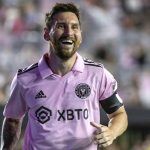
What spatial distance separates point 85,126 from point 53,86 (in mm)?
397

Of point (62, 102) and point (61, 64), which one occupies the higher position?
point (61, 64)

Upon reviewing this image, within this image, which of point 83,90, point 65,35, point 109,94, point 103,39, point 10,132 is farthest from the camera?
point 103,39

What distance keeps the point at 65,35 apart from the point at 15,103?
72 centimetres

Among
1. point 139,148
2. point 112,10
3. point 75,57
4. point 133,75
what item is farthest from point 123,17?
point 75,57

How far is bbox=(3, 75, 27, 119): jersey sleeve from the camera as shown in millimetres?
5316

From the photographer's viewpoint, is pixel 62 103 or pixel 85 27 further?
pixel 85 27

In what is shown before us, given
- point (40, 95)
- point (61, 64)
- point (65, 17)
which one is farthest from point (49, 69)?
point (65, 17)

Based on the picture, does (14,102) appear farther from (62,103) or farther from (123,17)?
(123,17)

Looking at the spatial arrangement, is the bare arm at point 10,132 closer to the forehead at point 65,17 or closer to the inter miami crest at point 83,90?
the inter miami crest at point 83,90

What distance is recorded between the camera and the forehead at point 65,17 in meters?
5.13

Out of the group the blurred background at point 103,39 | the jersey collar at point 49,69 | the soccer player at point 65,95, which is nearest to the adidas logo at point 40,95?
the soccer player at point 65,95

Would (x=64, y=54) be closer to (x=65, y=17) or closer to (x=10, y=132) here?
(x=65, y=17)

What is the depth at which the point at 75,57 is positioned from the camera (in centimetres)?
535

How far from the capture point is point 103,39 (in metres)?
13.6
